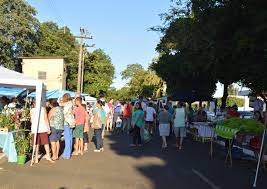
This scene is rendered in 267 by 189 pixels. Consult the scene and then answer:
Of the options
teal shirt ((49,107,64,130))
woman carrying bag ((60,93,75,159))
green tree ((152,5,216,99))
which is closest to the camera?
teal shirt ((49,107,64,130))

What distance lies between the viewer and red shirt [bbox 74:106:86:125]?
15.6 meters

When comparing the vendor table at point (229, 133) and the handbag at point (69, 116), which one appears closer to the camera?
the vendor table at point (229, 133)

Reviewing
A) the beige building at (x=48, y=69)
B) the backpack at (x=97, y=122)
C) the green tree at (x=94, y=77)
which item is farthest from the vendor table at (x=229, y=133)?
the green tree at (x=94, y=77)

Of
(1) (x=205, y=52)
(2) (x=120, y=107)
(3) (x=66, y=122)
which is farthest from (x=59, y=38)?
(3) (x=66, y=122)

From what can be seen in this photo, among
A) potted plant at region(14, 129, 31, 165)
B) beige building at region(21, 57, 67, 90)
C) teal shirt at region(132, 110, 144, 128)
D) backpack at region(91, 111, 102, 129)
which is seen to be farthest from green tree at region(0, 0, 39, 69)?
potted plant at region(14, 129, 31, 165)

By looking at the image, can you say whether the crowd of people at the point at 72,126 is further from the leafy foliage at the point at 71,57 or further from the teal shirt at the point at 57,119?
the leafy foliage at the point at 71,57

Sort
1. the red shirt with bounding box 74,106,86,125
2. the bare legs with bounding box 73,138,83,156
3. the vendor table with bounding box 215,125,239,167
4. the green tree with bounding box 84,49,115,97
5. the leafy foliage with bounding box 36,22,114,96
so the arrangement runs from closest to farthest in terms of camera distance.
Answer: the vendor table with bounding box 215,125,239,167 < the red shirt with bounding box 74,106,86,125 < the bare legs with bounding box 73,138,83,156 < the leafy foliage with bounding box 36,22,114,96 < the green tree with bounding box 84,49,115,97

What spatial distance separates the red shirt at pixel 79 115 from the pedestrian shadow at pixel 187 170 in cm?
194

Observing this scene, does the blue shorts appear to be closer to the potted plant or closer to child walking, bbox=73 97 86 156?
the potted plant

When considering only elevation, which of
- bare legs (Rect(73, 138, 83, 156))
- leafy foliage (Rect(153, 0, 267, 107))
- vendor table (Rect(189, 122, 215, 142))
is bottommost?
bare legs (Rect(73, 138, 83, 156))

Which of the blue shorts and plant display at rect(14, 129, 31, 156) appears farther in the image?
the blue shorts

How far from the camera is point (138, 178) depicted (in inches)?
446

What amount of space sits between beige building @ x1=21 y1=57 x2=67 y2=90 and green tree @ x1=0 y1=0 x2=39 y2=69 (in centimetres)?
160

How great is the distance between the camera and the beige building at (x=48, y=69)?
5847cm
